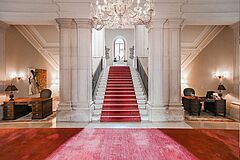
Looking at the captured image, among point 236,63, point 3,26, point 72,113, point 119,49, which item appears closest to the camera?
point 72,113

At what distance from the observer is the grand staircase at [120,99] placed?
7482mm

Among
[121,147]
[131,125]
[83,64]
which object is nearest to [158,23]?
[83,64]

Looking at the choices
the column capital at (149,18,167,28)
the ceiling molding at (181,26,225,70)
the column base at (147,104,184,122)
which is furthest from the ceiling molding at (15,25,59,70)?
the ceiling molding at (181,26,225,70)

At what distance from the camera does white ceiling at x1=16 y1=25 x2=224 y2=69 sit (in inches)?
368

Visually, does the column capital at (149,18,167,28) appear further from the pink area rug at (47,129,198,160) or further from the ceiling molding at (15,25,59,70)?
the ceiling molding at (15,25,59,70)

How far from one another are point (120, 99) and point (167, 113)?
2.17 metres

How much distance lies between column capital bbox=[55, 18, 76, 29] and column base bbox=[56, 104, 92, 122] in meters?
2.55

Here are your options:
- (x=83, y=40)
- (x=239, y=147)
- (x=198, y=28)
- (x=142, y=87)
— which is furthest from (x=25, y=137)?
(x=198, y=28)

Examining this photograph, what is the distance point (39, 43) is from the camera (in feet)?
34.0

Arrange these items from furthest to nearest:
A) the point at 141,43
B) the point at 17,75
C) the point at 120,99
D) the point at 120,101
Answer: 1. the point at 141,43
2. the point at 17,75
3. the point at 120,99
4. the point at 120,101

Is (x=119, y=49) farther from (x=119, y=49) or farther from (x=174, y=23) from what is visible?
(x=174, y=23)

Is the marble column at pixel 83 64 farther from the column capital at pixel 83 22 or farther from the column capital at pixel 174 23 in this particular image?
the column capital at pixel 174 23

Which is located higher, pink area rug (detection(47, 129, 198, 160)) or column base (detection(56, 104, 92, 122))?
column base (detection(56, 104, 92, 122))

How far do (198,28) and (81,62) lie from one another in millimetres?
5421
